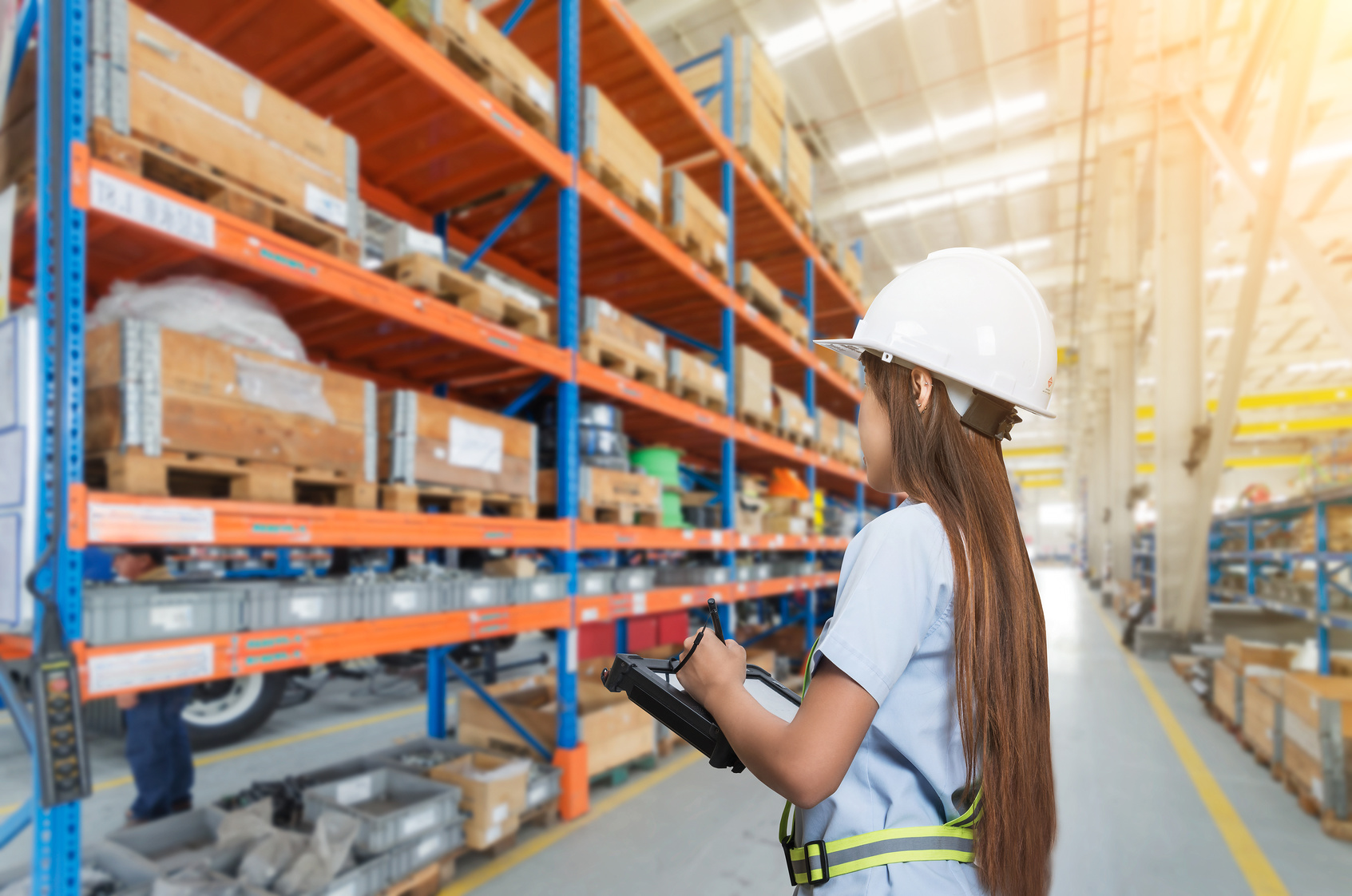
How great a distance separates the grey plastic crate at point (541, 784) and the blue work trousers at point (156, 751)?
6.45 feet

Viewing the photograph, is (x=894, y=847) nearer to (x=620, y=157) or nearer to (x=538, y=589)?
(x=538, y=589)

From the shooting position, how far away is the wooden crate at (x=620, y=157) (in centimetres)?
412

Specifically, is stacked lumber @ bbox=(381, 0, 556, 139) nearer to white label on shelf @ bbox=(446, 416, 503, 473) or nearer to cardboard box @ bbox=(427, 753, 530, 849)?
white label on shelf @ bbox=(446, 416, 503, 473)

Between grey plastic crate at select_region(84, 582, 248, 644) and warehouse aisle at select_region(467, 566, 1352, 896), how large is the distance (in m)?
1.69

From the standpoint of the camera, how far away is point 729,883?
316cm

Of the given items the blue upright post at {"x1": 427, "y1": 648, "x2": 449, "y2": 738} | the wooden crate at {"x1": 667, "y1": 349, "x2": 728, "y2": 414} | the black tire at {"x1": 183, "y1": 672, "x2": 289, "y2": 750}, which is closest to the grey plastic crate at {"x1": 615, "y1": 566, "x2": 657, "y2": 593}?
the blue upright post at {"x1": 427, "y1": 648, "x2": 449, "y2": 738}

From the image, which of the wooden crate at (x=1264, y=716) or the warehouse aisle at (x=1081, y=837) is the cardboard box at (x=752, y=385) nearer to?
the warehouse aisle at (x=1081, y=837)

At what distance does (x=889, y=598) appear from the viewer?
3.13ft

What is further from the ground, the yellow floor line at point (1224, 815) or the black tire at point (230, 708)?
the black tire at point (230, 708)

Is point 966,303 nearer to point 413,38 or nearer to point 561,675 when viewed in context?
point 413,38

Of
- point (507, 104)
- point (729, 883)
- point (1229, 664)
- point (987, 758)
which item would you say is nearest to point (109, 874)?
point (729, 883)

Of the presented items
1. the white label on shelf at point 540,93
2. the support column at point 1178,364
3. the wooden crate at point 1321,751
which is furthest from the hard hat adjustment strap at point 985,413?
the support column at point 1178,364

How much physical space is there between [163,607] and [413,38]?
8.01ft

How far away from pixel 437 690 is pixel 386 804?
4.01 ft
